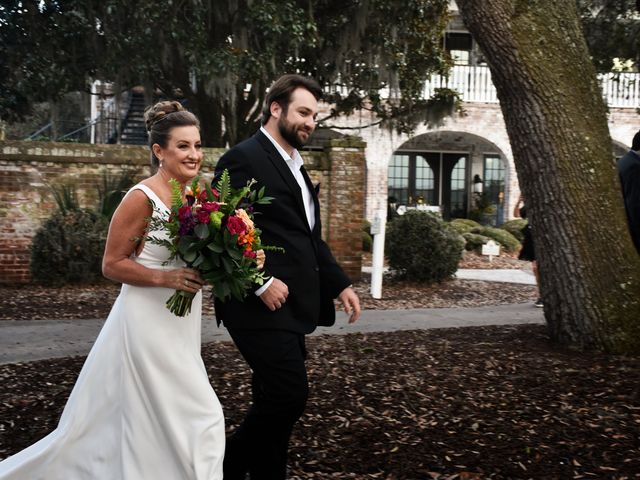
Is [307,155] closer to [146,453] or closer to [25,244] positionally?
[25,244]

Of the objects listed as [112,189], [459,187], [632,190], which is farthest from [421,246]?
[459,187]

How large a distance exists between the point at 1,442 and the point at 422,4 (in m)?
11.8

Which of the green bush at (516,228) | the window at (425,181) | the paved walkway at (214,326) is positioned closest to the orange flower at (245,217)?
the paved walkway at (214,326)

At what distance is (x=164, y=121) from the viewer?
341 centimetres

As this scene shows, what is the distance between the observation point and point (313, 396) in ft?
16.9

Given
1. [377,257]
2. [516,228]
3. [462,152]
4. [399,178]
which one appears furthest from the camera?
[462,152]

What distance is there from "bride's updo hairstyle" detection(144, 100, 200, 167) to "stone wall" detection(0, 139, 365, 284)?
8710mm

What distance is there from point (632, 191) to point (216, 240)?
4348 mm

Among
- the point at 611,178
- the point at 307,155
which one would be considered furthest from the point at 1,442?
the point at 307,155

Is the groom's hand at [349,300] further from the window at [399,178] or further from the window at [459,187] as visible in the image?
the window at [459,187]

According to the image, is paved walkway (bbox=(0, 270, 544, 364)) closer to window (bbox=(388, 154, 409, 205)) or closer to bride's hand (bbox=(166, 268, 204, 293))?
bride's hand (bbox=(166, 268, 204, 293))

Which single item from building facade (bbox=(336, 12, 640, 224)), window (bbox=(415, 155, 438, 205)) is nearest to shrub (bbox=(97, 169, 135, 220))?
building facade (bbox=(336, 12, 640, 224))

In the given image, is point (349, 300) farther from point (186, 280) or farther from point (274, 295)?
point (186, 280)

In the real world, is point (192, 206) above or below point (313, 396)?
above
